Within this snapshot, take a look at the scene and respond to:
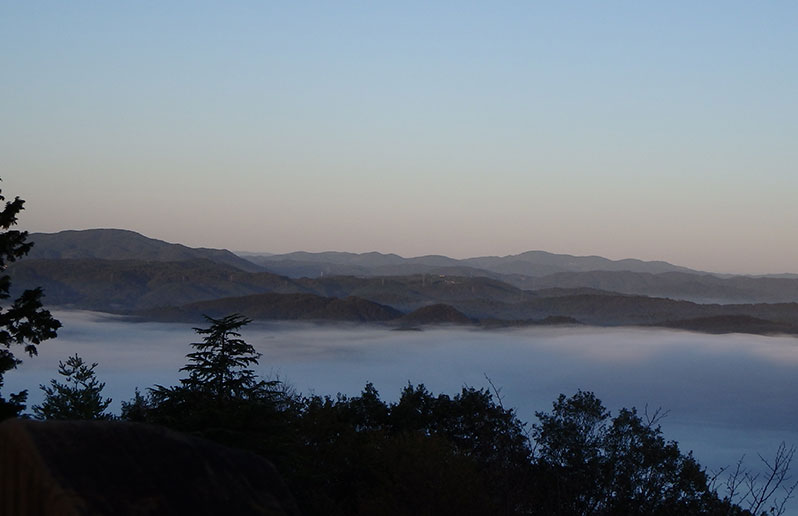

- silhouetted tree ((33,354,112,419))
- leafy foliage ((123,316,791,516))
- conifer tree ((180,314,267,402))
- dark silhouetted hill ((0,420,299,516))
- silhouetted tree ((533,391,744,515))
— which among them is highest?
dark silhouetted hill ((0,420,299,516))

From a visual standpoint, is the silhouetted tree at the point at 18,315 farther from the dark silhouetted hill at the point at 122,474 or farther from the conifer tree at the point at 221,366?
the dark silhouetted hill at the point at 122,474

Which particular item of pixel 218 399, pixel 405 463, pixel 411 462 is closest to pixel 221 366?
pixel 218 399

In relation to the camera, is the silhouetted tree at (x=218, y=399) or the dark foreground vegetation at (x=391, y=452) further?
the silhouetted tree at (x=218, y=399)

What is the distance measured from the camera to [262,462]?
302 inches

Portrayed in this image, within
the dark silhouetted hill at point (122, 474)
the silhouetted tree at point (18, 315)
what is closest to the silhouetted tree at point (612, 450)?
the dark silhouetted hill at point (122, 474)

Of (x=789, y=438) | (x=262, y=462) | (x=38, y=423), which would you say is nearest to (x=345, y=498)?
(x=262, y=462)

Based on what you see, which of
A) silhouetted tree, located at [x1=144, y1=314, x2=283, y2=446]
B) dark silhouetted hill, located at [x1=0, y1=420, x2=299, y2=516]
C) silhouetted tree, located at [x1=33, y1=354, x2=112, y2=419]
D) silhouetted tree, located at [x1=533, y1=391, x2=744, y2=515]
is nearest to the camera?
dark silhouetted hill, located at [x1=0, y1=420, x2=299, y2=516]

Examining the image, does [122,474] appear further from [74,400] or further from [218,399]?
[74,400]

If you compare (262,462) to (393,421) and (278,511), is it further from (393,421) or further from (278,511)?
(393,421)

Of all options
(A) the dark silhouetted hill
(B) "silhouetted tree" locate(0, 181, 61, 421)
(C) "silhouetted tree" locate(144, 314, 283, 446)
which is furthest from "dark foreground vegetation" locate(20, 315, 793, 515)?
(A) the dark silhouetted hill

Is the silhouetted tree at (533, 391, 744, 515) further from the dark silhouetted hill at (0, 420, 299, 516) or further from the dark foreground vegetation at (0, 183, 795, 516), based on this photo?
the dark silhouetted hill at (0, 420, 299, 516)

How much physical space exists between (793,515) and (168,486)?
176m

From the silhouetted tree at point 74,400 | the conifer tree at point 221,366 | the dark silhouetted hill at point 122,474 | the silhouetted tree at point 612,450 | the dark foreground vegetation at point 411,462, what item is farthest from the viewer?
the silhouetted tree at point 74,400

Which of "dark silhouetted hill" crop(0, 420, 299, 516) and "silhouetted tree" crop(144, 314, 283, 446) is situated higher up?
"dark silhouetted hill" crop(0, 420, 299, 516)
